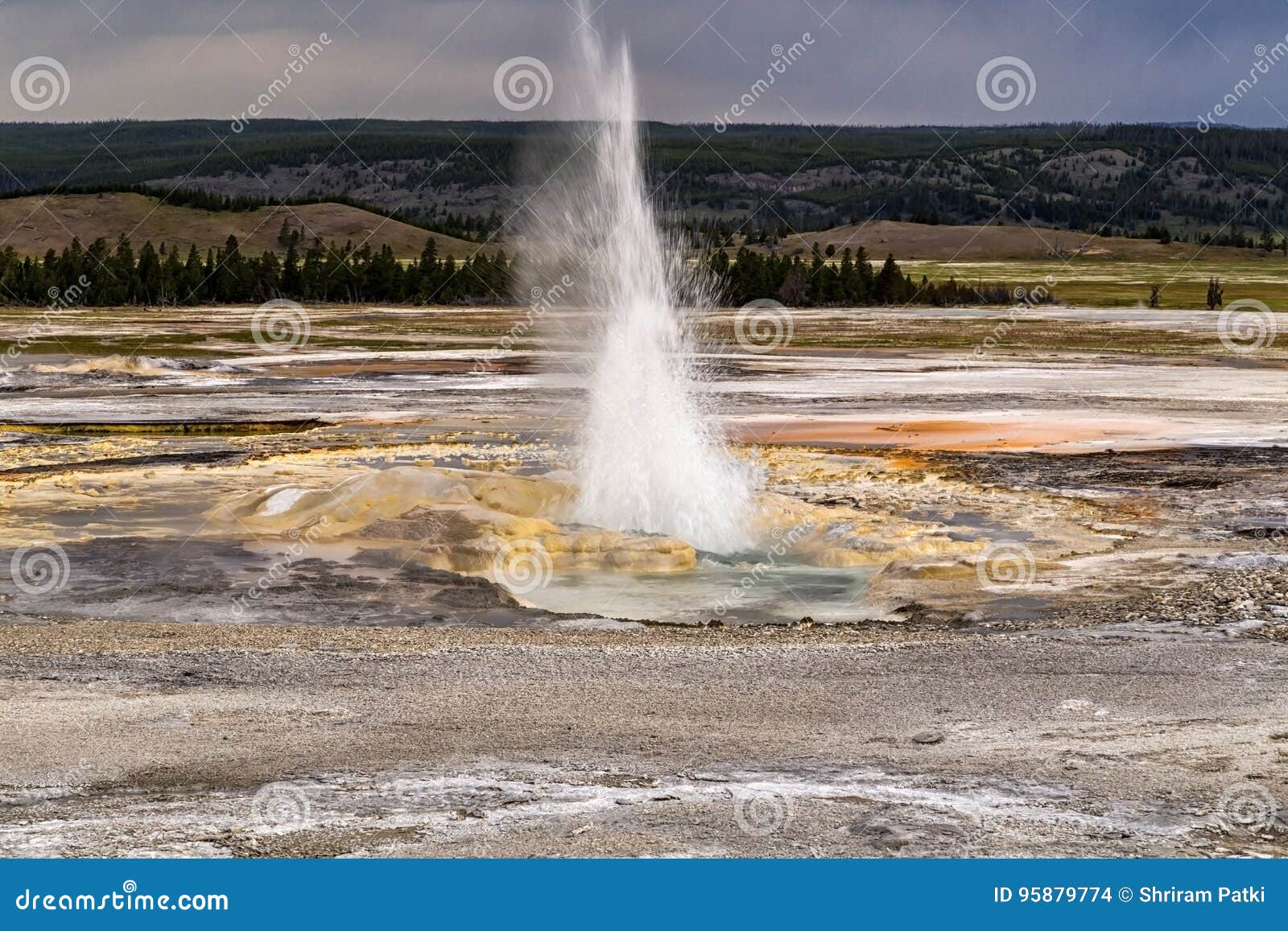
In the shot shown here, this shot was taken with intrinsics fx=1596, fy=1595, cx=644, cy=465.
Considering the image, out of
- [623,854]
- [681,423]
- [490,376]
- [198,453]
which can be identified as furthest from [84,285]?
[623,854]

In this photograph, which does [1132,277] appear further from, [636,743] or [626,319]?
[636,743]

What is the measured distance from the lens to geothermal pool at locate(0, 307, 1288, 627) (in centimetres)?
1334

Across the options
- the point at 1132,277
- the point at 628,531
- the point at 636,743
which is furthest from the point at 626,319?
the point at 1132,277

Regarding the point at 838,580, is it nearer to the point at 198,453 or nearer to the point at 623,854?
the point at 623,854

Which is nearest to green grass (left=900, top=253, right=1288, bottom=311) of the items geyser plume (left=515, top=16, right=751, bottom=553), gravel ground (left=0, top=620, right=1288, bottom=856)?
geyser plume (left=515, top=16, right=751, bottom=553)

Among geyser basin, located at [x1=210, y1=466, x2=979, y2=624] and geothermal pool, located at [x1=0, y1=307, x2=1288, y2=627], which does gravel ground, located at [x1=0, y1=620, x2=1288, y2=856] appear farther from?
geyser basin, located at [x1=210, y1=466, x2=979, y2=624]

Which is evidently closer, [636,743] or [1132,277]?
[636,743]

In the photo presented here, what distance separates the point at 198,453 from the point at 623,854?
17.7 m

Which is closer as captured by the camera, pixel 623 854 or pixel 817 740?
pixel 623 854

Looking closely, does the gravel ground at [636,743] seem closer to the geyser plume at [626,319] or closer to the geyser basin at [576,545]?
the geyser basin at [576,545]

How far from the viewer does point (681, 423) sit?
17.8 meters

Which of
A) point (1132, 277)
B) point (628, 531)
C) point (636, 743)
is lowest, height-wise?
point (636, 743)

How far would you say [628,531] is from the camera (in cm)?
1634

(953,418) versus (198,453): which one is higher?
(953,418)
